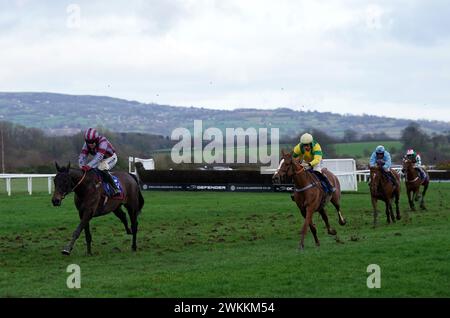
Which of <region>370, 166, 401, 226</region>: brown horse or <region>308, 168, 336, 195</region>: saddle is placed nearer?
<region>308, 168, 336, 195</region>: saddle

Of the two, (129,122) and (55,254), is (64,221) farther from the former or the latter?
(129,122)

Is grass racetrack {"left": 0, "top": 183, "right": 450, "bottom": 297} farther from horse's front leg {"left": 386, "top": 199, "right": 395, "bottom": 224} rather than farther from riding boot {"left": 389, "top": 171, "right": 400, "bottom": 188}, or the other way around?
riding boot {"left": 389, "top": 171, "right": 400, "bottom": 188}

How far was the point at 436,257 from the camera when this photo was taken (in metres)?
10.7

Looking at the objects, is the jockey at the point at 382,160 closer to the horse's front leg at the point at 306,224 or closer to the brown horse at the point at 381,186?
the brown horse at the point at 381,186

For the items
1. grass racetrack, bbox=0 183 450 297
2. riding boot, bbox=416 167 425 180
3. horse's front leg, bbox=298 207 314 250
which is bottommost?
grass racetrack, bbox=0 183 450 297

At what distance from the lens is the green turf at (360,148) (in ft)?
221

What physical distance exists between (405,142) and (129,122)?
79535 millimetres

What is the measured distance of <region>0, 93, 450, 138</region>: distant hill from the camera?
116062 mm

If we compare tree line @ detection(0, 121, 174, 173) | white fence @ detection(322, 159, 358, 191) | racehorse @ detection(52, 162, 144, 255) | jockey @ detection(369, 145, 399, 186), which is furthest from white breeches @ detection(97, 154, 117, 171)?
tree line @ detection(0, 121, 174, 173)

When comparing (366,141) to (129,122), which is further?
(129,122)

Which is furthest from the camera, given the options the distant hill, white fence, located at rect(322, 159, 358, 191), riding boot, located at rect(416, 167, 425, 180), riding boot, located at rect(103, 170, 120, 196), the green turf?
the distant hill

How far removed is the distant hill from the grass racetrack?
8066cm

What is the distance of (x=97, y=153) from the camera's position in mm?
14086
